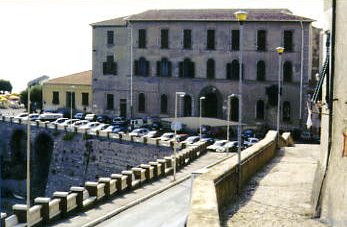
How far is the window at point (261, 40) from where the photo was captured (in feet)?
219

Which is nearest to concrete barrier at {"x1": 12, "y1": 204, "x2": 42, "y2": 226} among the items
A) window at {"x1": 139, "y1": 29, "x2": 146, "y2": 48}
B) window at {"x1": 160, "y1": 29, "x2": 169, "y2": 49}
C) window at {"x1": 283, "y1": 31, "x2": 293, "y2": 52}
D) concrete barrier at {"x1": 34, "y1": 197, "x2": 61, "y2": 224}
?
concrete barrier at {"x1": 34, "y1": 197, "x2": 61, "y2": 224}

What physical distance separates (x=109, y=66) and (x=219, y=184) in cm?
6038

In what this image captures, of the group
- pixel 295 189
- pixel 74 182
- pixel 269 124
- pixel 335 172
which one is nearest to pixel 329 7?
pixel 335 172

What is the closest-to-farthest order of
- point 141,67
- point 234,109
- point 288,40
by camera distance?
point 288,40
point 234,109
point 141,67

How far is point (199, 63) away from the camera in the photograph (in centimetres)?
6994

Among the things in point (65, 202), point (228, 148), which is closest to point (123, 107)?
point (228, 148)

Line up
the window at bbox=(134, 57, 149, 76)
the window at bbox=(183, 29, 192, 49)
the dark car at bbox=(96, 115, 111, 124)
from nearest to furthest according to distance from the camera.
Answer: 1. the window at bbox=(183, 29, 192, 49)
2. the dark car at bbox=(96, 115, 111, 124)
3. the window at bbox=(134, 57, 149, 76)

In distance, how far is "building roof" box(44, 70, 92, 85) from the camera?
82.1 metres

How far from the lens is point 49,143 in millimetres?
66188

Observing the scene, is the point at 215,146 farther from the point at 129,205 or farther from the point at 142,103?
the point at 129,205

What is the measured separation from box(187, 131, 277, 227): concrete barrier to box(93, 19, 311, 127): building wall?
3856cm

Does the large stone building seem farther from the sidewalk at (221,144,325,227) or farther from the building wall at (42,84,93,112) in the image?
the sidewalk at (221,144,325,227)

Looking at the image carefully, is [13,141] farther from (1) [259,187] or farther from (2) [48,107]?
(1) [259,187]

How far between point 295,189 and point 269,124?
4552 centimetres
